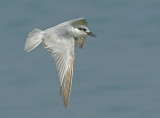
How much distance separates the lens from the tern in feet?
32.0

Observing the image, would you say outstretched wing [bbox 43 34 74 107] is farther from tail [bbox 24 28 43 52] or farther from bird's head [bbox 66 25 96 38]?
bird's head [bbox 66 25 96 38]

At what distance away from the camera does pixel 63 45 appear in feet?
33.8

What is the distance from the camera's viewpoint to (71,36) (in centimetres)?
1118

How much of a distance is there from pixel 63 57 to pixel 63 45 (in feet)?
0.85

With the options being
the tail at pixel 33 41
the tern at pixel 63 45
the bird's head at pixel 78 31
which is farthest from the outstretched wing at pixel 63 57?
the bird's head at pixel 78 31

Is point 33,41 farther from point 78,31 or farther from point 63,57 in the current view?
point 78,31

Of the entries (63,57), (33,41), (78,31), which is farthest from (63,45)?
(78,31)

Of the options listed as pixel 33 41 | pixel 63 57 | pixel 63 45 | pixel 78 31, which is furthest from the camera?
pixel 78 31

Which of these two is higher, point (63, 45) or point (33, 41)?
point (33, 41)

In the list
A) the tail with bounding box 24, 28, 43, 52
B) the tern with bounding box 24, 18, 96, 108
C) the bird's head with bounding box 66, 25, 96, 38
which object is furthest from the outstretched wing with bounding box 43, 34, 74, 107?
the bird's head with bounding box 66, 25, 96, 38

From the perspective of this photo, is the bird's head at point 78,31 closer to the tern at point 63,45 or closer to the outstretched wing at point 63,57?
the tern at point 63,45

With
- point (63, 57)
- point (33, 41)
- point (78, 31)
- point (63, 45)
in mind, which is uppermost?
point (78, 31)

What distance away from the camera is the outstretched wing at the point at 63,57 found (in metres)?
9.69

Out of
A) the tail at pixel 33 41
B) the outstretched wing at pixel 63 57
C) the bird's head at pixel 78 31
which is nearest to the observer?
the outstretched wing at pixel 63 57
